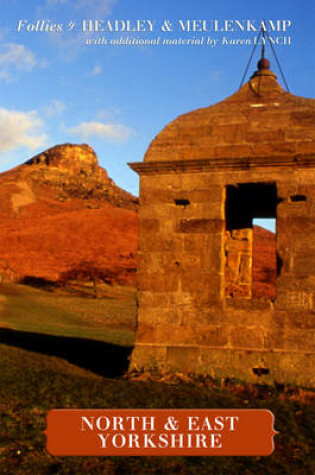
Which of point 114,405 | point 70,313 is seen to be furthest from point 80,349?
point 70,313

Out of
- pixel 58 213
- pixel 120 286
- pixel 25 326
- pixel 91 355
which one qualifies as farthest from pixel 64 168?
pixel 91 355

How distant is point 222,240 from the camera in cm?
734

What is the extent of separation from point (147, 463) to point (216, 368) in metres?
2.94

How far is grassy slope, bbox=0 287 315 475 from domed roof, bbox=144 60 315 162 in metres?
3.40

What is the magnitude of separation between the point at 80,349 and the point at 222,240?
15.9 feet

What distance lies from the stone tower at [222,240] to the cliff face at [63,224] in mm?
21382

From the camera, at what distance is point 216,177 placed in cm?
744

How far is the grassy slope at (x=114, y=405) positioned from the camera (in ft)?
13.8

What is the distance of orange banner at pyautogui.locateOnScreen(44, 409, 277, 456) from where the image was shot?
14.2 feet

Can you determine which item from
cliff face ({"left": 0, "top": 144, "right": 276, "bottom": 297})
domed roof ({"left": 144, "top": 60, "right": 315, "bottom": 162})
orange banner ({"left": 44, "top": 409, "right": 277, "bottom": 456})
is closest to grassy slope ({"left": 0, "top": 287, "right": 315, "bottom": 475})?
orange banner ({"left": 44, "top": 409, "right": 277, "bottom": 456})

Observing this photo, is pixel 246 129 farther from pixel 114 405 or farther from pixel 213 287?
pixel 114 405

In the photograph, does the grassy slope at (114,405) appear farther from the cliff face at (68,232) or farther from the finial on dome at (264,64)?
the cliff face at (68,232)

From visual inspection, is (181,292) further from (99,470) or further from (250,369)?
(99,470)

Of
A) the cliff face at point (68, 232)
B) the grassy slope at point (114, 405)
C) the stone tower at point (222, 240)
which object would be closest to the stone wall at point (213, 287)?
→ the stone tower at point (222, 240)
